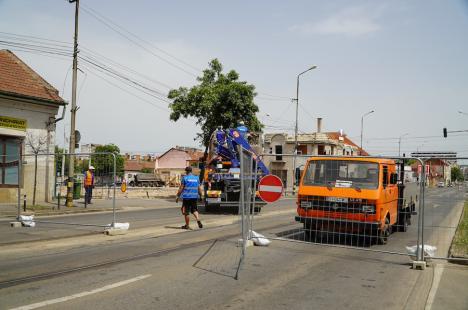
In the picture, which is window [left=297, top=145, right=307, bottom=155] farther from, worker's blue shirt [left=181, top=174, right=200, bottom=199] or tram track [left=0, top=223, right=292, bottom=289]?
tram track [left=0, top=223, right=292, bottom=289]

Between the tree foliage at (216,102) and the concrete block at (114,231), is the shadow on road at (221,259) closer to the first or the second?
the concrete block at (114,231)

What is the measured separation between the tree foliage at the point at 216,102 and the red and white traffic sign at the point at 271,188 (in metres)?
18.7

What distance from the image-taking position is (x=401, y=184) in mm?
12609

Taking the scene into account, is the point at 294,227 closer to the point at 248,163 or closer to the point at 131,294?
the point at 248,163

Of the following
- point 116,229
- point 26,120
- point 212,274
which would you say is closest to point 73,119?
point 26,120

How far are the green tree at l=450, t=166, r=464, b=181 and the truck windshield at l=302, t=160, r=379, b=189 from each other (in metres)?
1.74

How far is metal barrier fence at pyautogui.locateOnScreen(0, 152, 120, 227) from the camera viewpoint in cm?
1490

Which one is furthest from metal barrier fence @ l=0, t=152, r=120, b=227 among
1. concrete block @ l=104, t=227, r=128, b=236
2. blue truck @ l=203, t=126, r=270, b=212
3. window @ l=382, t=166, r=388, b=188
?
window @ l=382, t=166, r=388, b=188

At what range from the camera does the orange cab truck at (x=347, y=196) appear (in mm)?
10125

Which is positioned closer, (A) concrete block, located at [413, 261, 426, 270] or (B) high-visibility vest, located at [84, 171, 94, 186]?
(A) concrete block, located at [413, 261, 426, 270]

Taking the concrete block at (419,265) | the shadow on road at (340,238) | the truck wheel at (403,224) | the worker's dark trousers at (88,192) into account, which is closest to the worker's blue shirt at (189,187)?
the shadow on road at (340,238)

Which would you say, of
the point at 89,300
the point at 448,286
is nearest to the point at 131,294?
the point at 89,300

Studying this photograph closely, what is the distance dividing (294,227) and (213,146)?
739 cm

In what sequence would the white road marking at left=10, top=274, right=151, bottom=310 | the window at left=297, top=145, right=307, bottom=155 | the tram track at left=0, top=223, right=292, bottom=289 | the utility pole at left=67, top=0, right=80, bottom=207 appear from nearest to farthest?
the white road marking at left=10, top=274, right=151, bottom=310 < the tram track at left=0, top=223, right=292, bottom=289 < the utility pole at left=67, top=0, right=80, bottom=207 < the window at left=297, top=145, right=307, bottom=155
